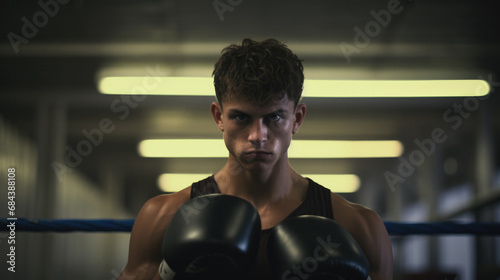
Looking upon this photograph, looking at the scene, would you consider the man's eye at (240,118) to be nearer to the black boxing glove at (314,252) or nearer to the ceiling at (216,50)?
the black boxing glove at (314,252)

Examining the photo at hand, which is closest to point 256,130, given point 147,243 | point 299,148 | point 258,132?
point 258,132

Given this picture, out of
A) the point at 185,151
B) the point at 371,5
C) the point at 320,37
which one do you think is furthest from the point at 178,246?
the point at 185,151

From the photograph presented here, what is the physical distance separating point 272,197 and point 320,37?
12.0 feet

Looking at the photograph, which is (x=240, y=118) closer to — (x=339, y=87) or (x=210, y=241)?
(x=210, y=241)

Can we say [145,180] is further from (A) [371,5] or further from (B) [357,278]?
(B) [357,278]

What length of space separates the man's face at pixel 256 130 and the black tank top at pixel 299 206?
0.69 feet

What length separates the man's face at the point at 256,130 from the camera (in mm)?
1336

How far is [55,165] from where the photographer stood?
213 inches

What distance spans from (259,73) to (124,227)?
0.91 m
